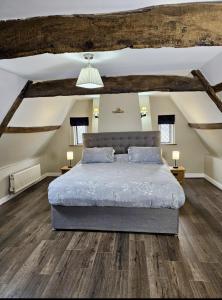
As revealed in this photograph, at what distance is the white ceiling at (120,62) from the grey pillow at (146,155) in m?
1.60

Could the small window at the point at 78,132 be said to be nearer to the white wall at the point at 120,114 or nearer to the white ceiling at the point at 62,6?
the white wall at the point at 120,114

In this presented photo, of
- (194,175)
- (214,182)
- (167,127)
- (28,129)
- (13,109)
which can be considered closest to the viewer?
(13,109)

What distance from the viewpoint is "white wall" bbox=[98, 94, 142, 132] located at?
526 centimetres

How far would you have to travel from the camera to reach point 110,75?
3881 millimetres

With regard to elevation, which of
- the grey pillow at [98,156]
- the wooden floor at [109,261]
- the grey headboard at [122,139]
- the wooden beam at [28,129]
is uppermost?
the wooden beam at [28,129]

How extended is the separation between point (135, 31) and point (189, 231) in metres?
2.61

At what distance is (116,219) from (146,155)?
184 cm

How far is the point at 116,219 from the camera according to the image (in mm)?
3129

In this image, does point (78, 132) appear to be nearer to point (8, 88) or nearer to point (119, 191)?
point (8, 88)

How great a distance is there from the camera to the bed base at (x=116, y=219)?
3.02m

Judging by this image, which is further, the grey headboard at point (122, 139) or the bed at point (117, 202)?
the grey headboard at point (122, 139)

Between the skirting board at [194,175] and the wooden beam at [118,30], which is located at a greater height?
the wooden beam at [118,30]

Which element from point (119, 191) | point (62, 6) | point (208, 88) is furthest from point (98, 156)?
point (62, 6)

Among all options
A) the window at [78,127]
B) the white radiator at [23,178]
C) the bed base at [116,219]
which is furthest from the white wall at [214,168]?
the white radiator at [23,178]
